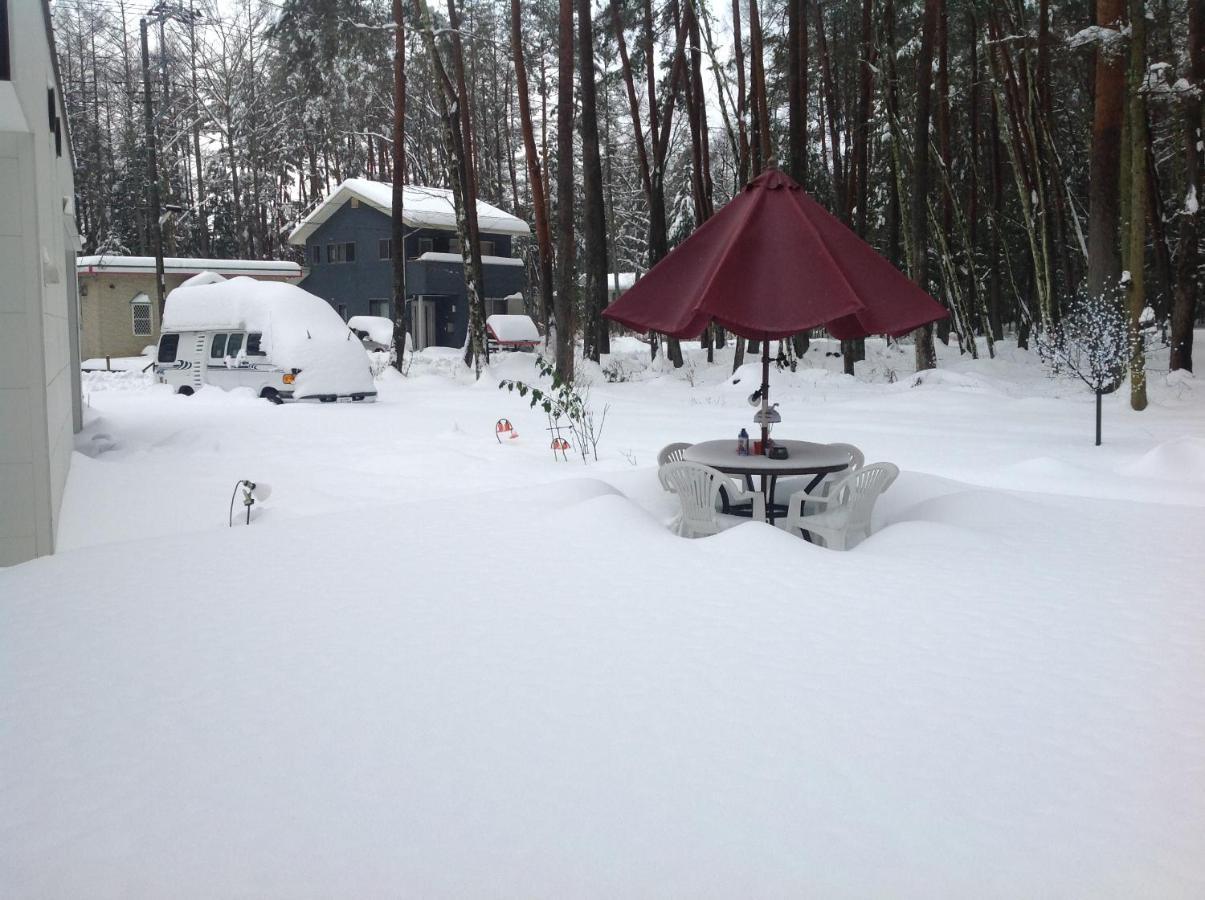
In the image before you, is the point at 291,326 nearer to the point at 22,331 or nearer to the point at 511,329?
the point at 22,331

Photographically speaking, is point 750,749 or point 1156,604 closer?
point 750,749

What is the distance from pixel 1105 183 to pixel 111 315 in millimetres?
30587

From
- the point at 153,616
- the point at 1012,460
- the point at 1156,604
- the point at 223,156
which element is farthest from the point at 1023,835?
the point at 223,156

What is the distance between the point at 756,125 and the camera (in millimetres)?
23406

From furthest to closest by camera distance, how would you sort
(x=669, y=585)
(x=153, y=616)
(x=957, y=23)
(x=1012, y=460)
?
(x=957, y=23) → (x=1012, y=460) → (x=669, y=585) → (x=153, y=616)

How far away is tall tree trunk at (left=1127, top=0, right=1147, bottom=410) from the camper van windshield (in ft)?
55.7

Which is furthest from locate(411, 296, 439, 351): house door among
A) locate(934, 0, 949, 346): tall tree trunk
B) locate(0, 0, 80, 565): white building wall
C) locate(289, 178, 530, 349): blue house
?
locate(0, 0, 80, 565): white building wall

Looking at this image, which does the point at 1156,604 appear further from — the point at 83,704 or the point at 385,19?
the point at 385,19

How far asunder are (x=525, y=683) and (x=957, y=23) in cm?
2615

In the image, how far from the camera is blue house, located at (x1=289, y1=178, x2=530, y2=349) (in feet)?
122

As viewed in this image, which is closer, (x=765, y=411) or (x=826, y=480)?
(x=765, y=411)

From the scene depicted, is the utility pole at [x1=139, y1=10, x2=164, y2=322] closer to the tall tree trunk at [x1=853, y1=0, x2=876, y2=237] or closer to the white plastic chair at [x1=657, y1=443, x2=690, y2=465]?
the tall tree trunk at [x1=853, y1=0, x2=876, y2=237]

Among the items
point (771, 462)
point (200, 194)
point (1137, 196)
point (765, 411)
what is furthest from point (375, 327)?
point (771, 462)

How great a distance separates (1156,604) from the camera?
237 inches
